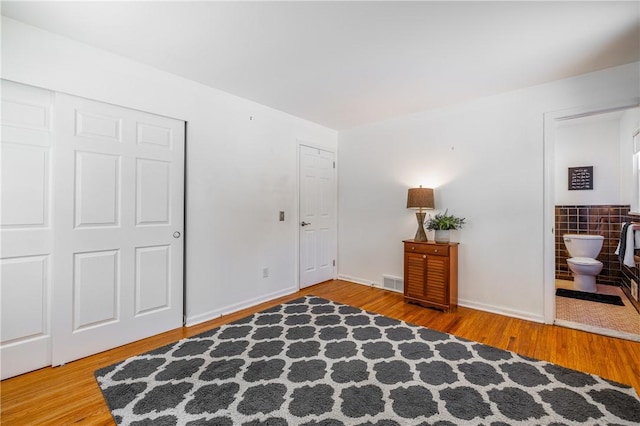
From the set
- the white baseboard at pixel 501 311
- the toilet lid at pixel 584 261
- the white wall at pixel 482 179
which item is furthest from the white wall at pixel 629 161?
the white baseboard at pixel 501 311

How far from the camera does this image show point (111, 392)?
1.83 metres

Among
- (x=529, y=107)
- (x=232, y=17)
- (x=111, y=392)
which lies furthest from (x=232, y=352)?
(x=529, y=107)

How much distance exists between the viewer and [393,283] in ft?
13.3

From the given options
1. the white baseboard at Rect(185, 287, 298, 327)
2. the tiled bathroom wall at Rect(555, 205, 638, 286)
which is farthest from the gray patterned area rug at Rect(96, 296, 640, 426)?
the tiled bathroom wall at Rect(555, 205, 638, 286)

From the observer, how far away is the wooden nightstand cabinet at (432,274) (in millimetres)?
3250

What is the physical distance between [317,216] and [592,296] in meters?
3.70

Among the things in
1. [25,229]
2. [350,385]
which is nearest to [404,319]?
[350,385]

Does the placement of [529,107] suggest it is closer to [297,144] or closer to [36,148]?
[297,144]

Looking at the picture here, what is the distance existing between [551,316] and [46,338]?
14.4 ft

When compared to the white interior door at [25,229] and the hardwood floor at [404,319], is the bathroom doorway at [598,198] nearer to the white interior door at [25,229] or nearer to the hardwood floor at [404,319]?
the hardwood floor at [404,319]

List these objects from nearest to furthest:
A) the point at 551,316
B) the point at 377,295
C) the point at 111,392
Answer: the point at 111,392 < the point at 551,316 < the point at 377,295

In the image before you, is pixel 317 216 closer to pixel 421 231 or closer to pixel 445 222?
pixel 421 231

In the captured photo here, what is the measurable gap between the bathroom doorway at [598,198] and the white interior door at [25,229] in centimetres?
459

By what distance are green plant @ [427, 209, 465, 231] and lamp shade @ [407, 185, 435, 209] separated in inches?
7.2
